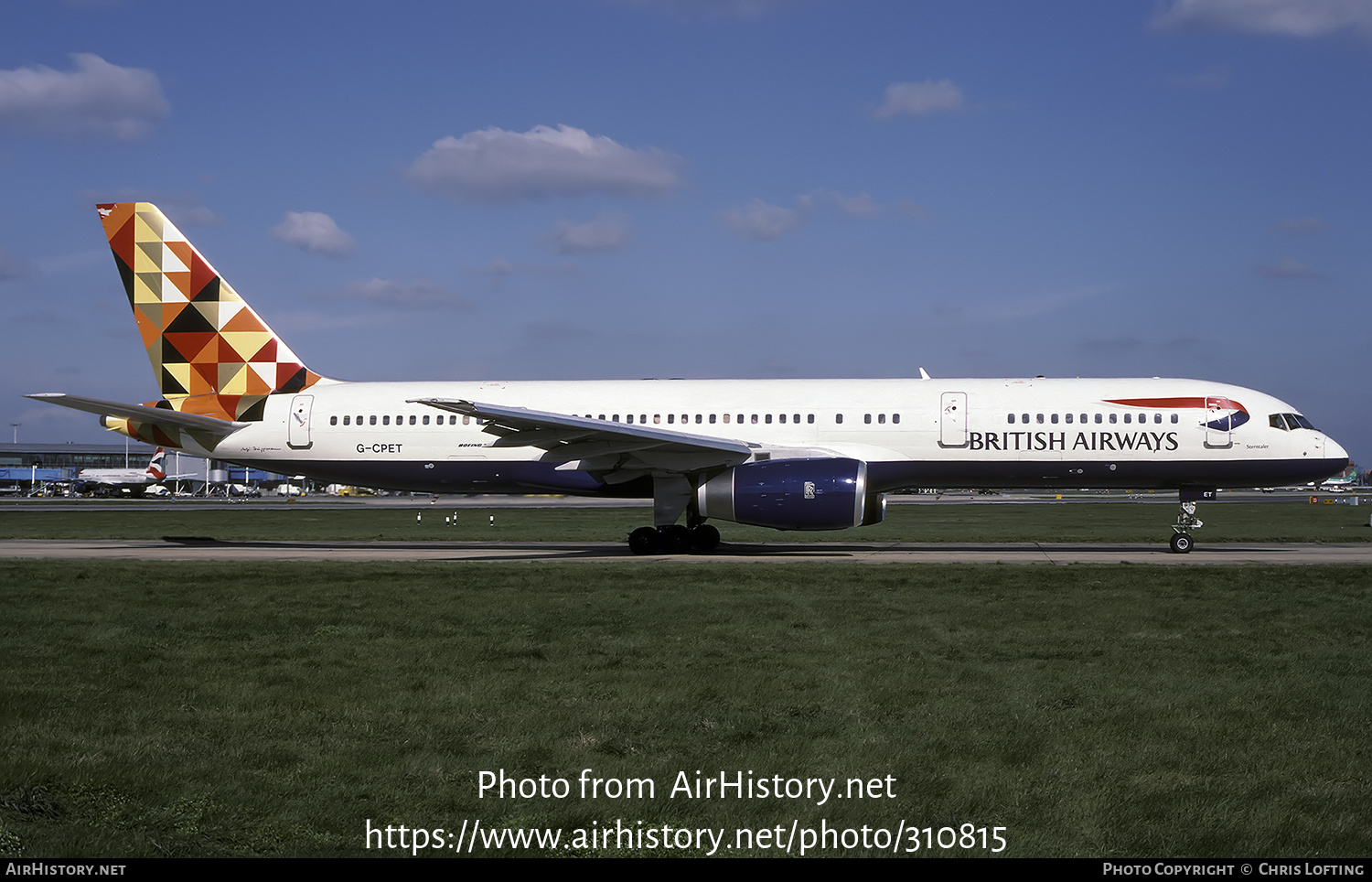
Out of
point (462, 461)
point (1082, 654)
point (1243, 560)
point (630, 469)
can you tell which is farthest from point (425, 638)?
point (1243, 560)

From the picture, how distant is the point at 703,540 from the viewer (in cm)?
2334

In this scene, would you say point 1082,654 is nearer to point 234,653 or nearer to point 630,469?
point 234,653

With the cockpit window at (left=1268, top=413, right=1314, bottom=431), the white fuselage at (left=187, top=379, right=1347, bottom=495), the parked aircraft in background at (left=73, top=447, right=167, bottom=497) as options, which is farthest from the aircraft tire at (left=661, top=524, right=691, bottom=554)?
the parked aircraft in background at (left=73, top=447, right=167, bottom=497)

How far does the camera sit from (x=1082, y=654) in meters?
10.1

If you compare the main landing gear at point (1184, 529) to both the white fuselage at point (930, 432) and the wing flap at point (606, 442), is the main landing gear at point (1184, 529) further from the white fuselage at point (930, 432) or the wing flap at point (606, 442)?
the wing flap at point (606, 442)

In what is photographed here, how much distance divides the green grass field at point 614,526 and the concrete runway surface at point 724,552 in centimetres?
225

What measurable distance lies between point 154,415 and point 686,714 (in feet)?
66.4

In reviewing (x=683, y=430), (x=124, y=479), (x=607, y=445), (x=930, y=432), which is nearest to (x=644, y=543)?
(x=607, y=445)

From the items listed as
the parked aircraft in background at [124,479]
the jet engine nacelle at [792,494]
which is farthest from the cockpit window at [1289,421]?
the parked aircraft in background at [124,479]

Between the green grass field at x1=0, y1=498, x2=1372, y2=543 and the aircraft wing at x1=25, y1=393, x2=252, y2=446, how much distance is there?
16.4 feet

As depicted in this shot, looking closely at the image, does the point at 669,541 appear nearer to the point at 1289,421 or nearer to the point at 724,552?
the point at 724,552

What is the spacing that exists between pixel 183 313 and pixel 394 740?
22.0 m

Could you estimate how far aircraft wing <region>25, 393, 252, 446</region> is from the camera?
2161cm

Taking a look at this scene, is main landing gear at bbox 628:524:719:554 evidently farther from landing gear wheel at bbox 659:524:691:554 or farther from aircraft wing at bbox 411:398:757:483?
aircraft wing at bbox 411:398:757:483
